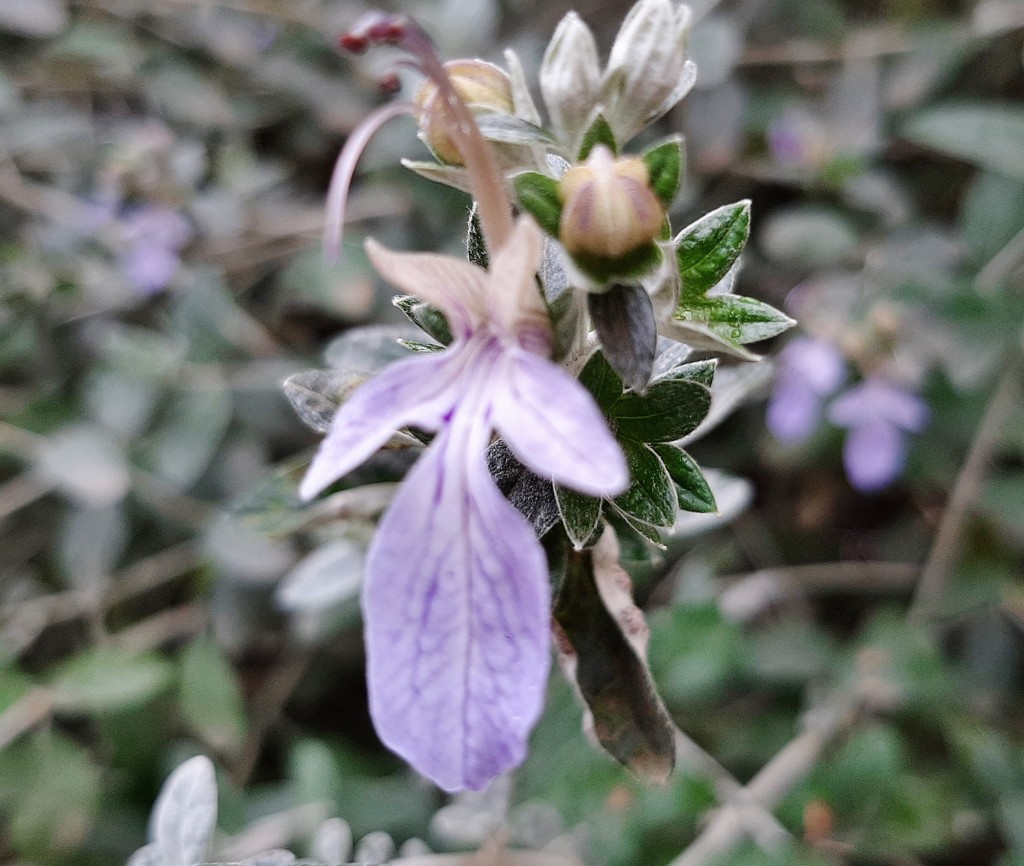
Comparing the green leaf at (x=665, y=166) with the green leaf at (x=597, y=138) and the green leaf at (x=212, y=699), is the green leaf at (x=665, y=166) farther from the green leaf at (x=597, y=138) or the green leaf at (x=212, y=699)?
the green leaf at (x=212, y=699)

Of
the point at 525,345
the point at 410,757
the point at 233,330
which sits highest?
the point at 525,345

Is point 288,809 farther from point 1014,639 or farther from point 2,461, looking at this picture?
point 1014,639

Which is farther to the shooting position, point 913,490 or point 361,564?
point 913,490

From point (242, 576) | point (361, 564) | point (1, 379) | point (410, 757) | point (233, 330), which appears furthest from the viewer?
point (1, 379)

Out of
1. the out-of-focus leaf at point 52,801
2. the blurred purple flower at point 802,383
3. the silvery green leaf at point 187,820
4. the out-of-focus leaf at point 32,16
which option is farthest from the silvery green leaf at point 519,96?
the out-of-focus leaf at point 32,16

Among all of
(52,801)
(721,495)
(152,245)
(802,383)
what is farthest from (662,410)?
(152,245)

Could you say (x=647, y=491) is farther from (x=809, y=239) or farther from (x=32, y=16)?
(x=32, y=16)

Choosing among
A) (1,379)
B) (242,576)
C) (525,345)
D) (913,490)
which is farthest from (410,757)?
(1,379)
